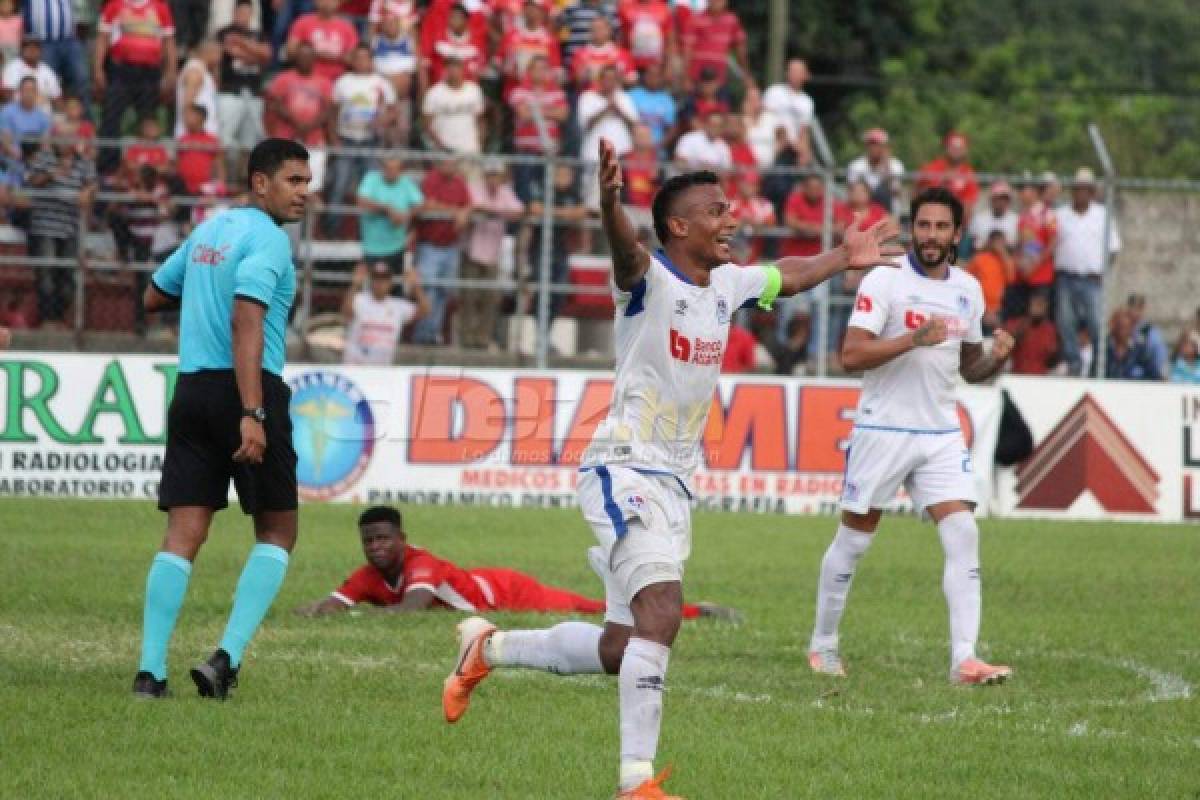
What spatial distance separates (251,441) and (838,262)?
7.93 ft

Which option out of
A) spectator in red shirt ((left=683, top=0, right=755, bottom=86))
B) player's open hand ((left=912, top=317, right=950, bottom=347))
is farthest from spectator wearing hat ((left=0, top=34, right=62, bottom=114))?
player's open hand ((left=912, top=317, right=950, bottom=347))

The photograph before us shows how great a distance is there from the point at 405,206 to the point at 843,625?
30.1 feet

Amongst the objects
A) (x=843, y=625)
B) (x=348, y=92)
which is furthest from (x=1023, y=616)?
(x=348, y=92)

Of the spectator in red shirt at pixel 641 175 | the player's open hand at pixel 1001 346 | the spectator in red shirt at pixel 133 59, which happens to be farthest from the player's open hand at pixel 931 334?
the spectator in red shirt at pixel 133 59

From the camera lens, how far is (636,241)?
737 centimetres

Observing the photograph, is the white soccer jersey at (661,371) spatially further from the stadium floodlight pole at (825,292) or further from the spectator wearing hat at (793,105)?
the spectator wearing hat at (793,105)

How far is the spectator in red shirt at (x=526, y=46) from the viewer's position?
872 inches

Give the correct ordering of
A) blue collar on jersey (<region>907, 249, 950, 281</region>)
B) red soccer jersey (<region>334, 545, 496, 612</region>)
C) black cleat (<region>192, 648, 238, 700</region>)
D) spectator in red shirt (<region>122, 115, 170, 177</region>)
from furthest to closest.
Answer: spectator in red shirt (<region>122, 115, 170, 177</region>) → red soccer jersey (<region>334, 545, 496, 612</region>) → blue collar on jersey (<region>907, 249, 950, 281</region>) → black cleat (<region>192, 648, 238, 700</region>)

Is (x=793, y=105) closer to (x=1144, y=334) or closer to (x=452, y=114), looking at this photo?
(x=452, y=114)

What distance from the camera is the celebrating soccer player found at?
7316mm

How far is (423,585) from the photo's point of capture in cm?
1227

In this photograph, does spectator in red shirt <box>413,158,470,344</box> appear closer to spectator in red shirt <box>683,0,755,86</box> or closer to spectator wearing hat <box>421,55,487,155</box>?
spectator wearing hat <box>421,55,487,155</box>

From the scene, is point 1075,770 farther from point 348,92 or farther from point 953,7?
point 953,7

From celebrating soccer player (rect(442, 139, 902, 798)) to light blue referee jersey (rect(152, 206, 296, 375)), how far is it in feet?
6.43
